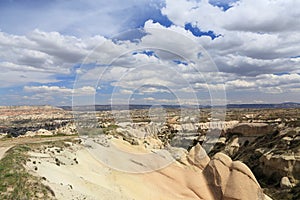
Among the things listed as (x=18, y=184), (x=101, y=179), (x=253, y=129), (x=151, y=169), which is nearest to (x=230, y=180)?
(x=151, y=169)

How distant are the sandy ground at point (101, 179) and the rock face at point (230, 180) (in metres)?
0.86

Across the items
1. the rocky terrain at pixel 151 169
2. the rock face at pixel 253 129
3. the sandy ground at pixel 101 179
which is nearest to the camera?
the sandy ground at pixel 101 179

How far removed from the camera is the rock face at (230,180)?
23.1m

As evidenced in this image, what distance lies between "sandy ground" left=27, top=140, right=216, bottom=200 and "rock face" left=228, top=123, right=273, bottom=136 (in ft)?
91.0

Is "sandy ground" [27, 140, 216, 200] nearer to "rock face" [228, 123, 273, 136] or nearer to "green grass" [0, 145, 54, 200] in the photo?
"green grass" [0, 145, 54, 200]

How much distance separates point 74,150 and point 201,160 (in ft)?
47.4

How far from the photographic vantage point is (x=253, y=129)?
53656 mm

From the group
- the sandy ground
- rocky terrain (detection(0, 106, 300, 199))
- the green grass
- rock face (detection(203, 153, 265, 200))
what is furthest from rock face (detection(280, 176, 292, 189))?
the green grass

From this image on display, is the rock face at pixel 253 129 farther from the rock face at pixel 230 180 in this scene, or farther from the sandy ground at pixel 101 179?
the sandy ground at pixel 101 179

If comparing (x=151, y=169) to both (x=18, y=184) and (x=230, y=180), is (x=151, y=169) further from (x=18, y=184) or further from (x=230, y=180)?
(x=18, y=184)

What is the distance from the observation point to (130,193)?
1933 cm

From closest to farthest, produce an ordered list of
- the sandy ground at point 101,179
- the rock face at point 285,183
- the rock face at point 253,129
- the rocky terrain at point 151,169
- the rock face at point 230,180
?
1. the sandy ground at point 101,179
2. the rocky terrain at point 151,169
3. the rock face at point 230,180
4. the rock face at point 285,183
5. the rock face at point 253,129

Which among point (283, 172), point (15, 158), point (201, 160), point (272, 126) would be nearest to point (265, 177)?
point (283, 172)

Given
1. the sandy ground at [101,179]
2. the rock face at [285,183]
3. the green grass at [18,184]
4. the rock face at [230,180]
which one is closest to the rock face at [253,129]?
the rock face at [285,183]
